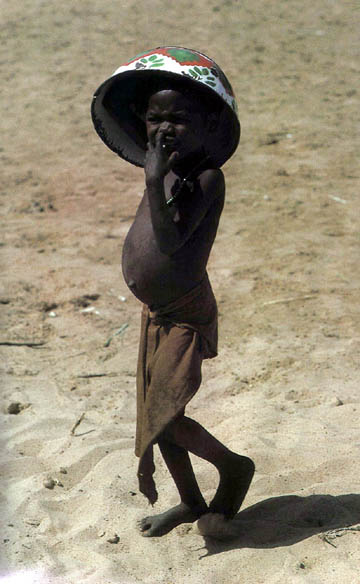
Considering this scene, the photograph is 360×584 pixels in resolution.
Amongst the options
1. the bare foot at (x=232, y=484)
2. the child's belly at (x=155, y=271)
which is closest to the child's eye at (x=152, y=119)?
the child's belly at (x=155, y=271)

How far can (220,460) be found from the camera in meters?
3.17

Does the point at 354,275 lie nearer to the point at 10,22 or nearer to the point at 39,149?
the point at 39,149

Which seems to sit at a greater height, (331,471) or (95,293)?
(331,471)

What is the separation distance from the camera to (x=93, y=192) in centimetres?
730

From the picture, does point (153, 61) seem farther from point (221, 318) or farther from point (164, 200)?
point (221, 318)

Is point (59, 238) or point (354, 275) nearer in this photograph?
point (354, 275)

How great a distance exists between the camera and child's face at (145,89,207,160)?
277 centimetres

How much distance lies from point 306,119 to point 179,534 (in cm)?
609

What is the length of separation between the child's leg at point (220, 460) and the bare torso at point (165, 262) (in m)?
0.48

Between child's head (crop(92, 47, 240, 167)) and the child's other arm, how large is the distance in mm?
133

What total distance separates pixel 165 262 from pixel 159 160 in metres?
0.39

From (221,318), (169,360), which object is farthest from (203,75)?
(221,318)

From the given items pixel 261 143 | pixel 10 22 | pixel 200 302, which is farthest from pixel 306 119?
pixel 200 302

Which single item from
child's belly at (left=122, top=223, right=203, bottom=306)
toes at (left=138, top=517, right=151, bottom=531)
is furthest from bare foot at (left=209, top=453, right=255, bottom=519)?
child's belly at (left=122, top=223, right=203, bottom=306)
